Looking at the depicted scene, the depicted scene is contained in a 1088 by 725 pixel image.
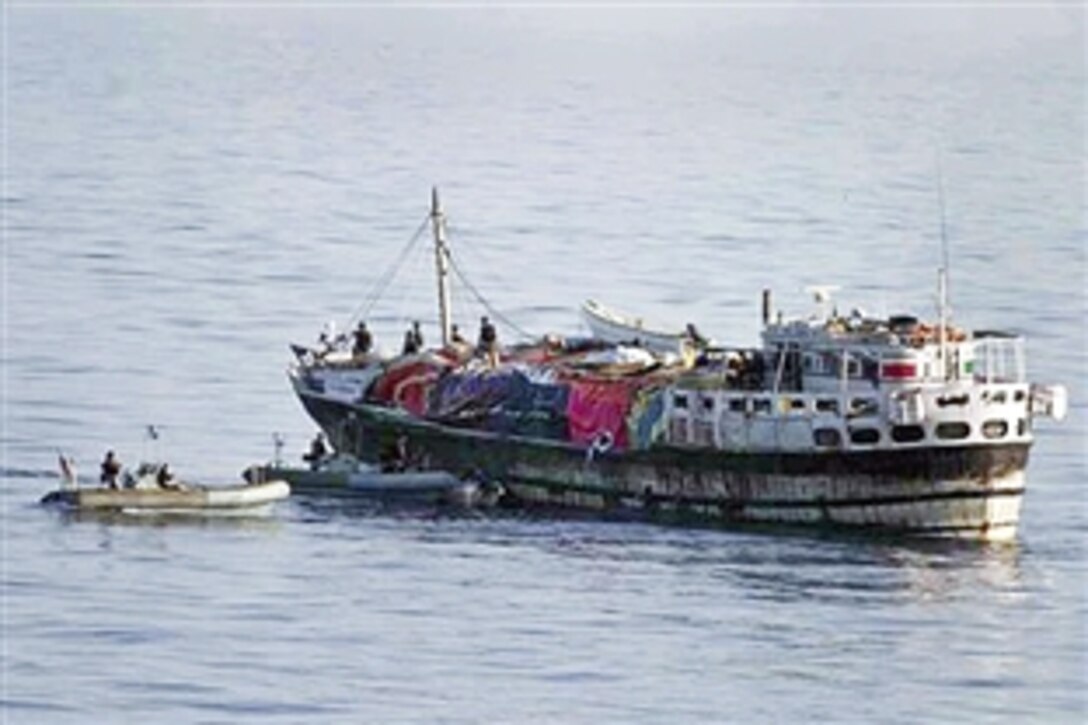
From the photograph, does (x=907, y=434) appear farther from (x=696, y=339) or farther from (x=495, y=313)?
(x=495, y=313)

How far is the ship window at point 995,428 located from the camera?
12569 cm

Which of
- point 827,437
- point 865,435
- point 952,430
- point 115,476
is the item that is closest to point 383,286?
point 115,476

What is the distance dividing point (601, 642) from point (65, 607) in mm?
11146

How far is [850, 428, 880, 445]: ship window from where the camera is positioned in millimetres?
126312

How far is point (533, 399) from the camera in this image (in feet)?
442

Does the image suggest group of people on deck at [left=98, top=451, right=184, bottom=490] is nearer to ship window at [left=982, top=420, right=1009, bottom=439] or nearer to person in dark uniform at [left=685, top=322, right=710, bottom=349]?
person in dark uniform at [left=685, top=322, right=710, bottom=349]

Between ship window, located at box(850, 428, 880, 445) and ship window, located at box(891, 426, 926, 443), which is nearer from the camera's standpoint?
ship window, located at box(891, 426, 926, 443)

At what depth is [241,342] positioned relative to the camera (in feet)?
533

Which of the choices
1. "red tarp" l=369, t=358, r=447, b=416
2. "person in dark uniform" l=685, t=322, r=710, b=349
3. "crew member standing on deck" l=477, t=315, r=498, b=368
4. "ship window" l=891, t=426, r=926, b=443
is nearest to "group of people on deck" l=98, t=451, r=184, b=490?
"red tarp" l=369, t=358, r=447, b=416

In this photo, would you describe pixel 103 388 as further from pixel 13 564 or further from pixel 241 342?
pixel 13 564

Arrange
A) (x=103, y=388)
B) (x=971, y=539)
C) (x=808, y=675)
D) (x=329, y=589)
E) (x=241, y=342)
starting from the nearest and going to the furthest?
(x=808, y=675) → (x=329, y=589) → (x=971, y=539) → (x=103, y=388) → (x=241, y=342)

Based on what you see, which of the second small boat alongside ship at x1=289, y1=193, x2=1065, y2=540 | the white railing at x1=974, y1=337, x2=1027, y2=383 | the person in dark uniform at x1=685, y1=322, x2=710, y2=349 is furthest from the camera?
the person in dark uniform at x1=685, y1=322, x2=710, y2=349

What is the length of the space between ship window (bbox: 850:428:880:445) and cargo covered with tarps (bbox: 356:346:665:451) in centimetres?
585

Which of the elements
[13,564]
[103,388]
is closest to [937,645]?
[13,564]
